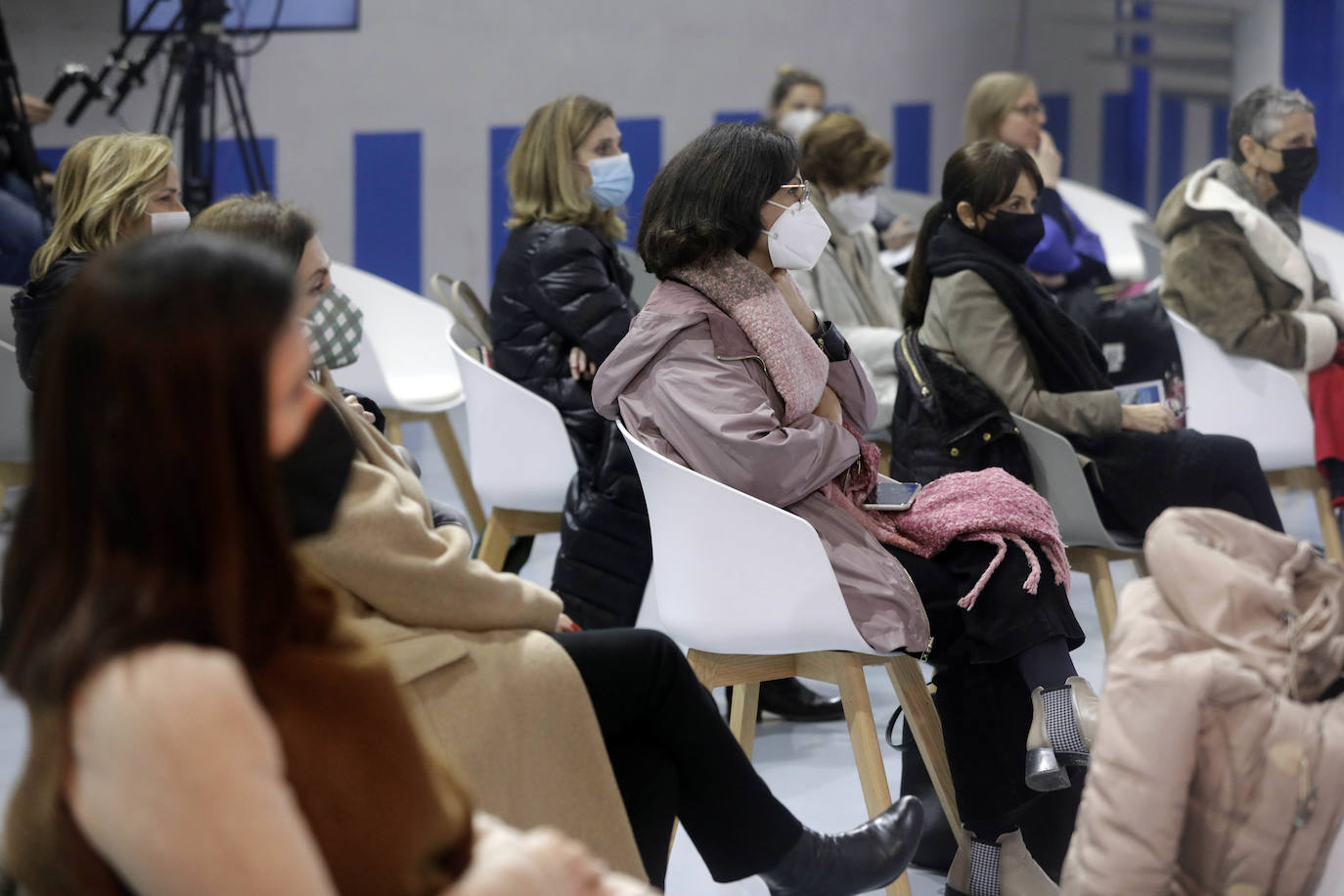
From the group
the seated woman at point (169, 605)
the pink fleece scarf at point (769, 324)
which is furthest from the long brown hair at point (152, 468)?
the pink fleece scarf at point (769, 324)

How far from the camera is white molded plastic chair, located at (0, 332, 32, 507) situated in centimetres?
356

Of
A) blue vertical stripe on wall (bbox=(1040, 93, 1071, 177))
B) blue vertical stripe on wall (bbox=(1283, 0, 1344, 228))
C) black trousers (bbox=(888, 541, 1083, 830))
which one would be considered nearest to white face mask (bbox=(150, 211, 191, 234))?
black trousers (bbox=(888, 541, 1083, 830))

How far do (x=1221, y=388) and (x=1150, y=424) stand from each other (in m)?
0.78

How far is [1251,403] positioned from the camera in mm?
3795

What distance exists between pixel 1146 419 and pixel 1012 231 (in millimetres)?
472

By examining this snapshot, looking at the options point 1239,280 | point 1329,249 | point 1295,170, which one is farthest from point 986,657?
point 1329,249

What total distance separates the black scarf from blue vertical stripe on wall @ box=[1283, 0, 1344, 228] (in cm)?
380

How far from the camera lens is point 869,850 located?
207 centimetres

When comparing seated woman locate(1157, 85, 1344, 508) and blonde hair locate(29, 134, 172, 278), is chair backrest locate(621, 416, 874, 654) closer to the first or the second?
blonde hair locate(29, 134, 172, 278)

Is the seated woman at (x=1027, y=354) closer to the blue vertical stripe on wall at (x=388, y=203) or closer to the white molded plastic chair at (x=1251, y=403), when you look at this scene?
the white molded plastic chair at (x=1251, y=403)

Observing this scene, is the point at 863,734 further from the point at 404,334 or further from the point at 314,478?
the point at 404,334

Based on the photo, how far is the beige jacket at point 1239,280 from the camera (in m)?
3.76

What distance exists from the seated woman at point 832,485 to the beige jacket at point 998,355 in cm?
52

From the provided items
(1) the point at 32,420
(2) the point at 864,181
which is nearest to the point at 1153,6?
(2) the point at 864,181
